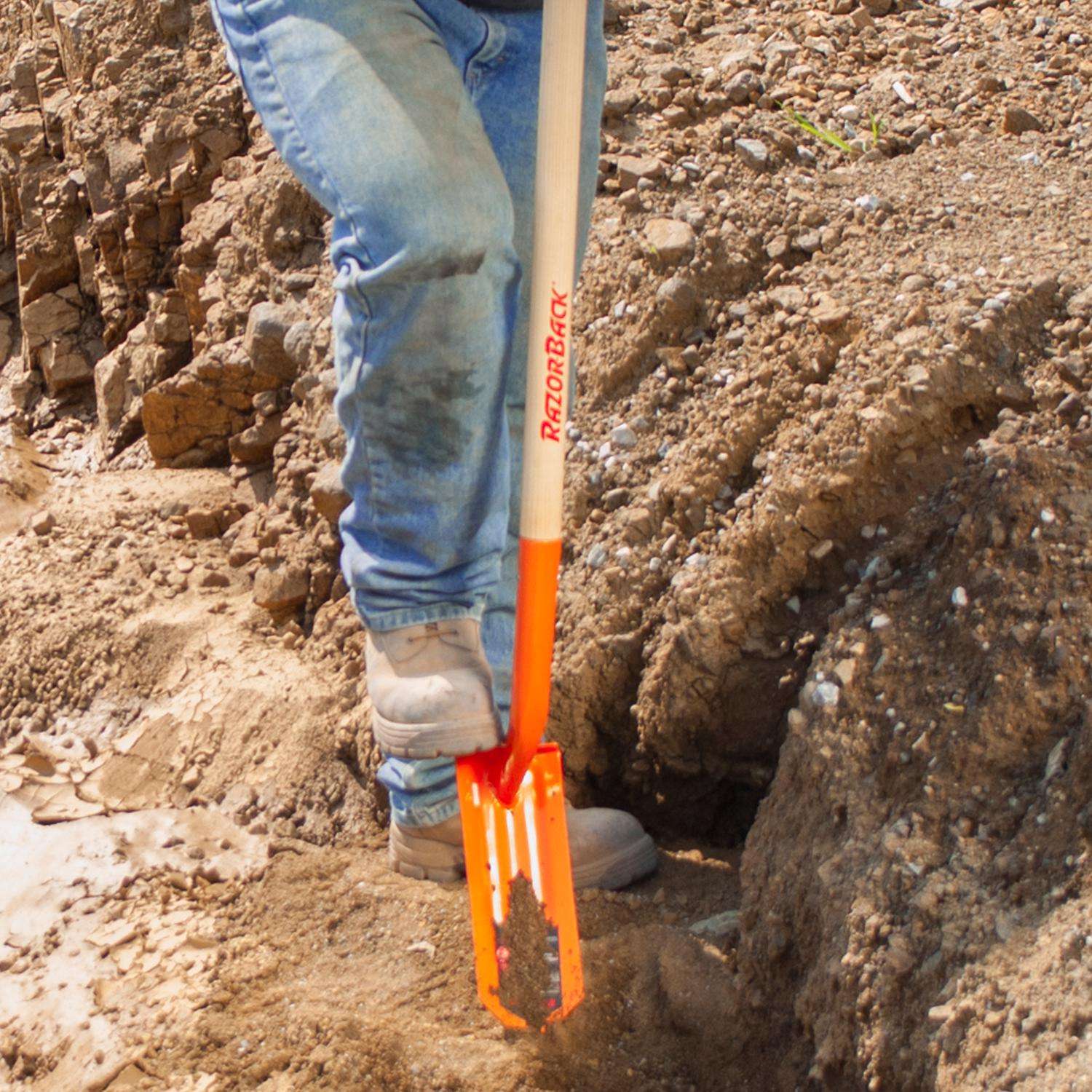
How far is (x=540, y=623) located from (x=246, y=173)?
2.49m

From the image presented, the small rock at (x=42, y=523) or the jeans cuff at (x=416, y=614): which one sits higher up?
the jeans cuff at (x=416, y=614)

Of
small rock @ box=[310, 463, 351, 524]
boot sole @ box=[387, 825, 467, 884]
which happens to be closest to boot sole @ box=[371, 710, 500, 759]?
boot sole @ box=[387, 825, 467, 884]

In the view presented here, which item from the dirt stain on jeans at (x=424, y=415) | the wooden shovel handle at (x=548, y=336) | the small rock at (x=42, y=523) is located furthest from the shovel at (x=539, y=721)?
the small rock at (x=42, y=523)

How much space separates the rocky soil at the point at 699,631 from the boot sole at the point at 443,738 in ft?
1.25

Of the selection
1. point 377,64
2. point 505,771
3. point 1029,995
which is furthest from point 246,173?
point 1029,995

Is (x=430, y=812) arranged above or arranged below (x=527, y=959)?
above

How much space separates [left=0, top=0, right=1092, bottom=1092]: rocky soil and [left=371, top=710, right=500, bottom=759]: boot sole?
0.38m

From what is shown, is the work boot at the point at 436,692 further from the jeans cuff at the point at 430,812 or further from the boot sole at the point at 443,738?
the jeans cuff at the point at 430,812

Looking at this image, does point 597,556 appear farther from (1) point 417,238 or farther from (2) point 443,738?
(1) point 417,238

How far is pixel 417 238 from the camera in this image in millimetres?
1630

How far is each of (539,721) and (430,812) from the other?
1.43 ft

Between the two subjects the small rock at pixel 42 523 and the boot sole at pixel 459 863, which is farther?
the small rock at pixel 42 523

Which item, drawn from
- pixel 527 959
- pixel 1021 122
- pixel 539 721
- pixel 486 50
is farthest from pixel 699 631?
pixel 1021 122

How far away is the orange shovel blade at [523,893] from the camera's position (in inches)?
73.7
